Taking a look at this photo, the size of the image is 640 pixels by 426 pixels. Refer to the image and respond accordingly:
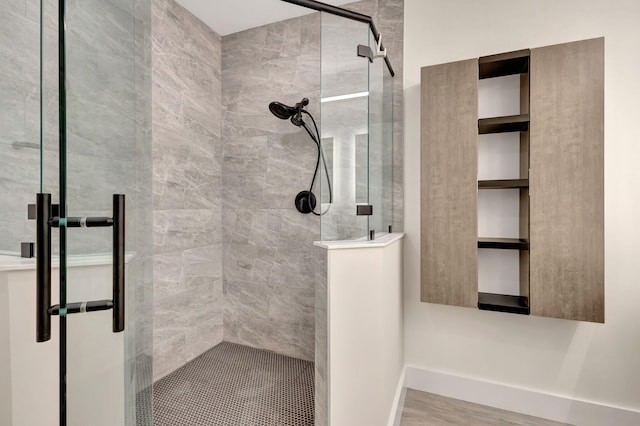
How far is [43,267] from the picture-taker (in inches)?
25.8

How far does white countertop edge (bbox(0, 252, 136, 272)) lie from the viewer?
2.25 ft

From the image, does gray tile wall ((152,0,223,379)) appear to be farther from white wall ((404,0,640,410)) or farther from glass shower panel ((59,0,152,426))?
white wall ((404,0,640,410))

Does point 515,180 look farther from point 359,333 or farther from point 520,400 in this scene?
point 520,400

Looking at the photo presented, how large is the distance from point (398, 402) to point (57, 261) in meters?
1.80

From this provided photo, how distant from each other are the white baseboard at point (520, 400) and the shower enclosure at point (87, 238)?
→ 1.63m

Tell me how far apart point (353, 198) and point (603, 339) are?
1.60 metres

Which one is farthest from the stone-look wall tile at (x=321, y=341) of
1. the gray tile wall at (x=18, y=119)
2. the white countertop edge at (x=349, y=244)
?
the gray tile wall at (x=18, y=119)

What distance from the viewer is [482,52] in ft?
6.23

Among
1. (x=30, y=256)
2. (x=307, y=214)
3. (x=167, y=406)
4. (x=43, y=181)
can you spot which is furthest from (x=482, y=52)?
(x=167, y=406)

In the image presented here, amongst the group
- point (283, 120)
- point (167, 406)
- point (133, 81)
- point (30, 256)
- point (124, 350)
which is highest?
point (283, 120)

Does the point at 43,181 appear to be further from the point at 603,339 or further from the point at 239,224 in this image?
the point at 603,339

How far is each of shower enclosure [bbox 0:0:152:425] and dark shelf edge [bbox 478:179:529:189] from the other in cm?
167

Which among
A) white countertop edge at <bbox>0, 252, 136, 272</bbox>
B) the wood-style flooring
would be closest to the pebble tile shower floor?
the wood-style flooring

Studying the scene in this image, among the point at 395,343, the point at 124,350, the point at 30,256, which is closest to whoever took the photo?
the point at 124,350
